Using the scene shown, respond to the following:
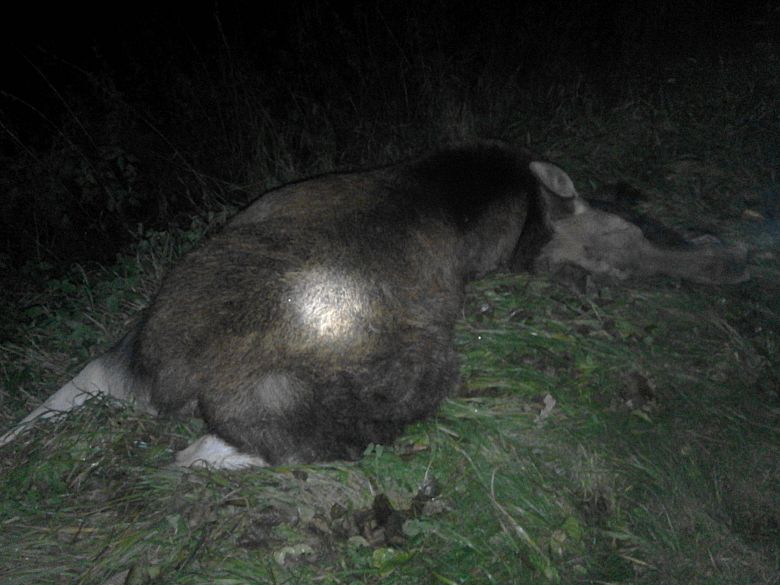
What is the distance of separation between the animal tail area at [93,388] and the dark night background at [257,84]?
2163 mm

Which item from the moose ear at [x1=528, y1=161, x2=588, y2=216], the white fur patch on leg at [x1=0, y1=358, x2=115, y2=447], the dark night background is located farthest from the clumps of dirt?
the dark night background

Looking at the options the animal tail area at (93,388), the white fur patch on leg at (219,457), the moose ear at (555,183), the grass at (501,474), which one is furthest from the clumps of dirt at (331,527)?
the moose ear at (555,183)

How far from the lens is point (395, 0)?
700 cm

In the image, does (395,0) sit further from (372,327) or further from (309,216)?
(372,327)

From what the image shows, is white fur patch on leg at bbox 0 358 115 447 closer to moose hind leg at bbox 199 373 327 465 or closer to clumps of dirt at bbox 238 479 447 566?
moose hind leg at bbox 199 373 327 465

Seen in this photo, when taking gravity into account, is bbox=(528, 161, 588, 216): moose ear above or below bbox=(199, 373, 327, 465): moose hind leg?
above

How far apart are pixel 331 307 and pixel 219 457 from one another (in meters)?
0.79

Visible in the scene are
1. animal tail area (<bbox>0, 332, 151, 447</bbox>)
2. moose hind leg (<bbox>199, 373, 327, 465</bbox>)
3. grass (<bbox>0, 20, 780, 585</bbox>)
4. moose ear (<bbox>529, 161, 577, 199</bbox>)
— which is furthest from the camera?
moose ear (<bbox>529, 161, 577, 199</bbox>)

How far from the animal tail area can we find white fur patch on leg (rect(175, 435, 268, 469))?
0.42 m

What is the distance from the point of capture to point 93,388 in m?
Answer: 3.29

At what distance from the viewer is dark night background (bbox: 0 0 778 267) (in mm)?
5652

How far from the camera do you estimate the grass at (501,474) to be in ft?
8.41

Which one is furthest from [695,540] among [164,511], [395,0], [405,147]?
[395,0]

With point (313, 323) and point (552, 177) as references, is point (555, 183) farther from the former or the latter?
point (313, 323)
